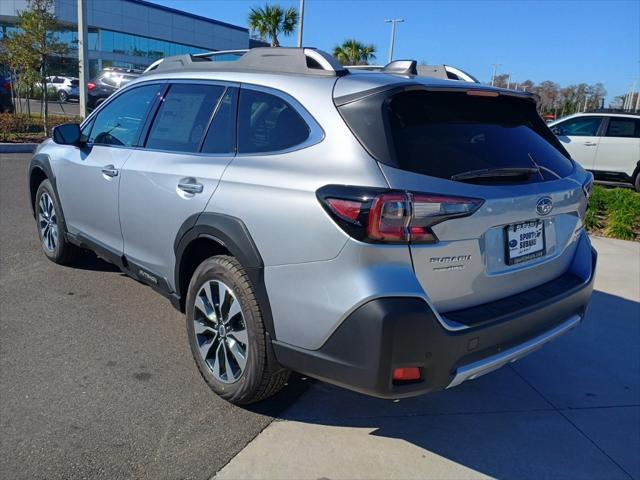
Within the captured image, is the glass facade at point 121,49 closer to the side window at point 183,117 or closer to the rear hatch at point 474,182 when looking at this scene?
the side window at point 183,117

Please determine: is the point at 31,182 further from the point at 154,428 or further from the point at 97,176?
the point at 154,428

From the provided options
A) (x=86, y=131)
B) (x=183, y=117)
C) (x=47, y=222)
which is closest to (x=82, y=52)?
(x=47, y=222)

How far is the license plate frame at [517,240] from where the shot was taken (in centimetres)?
266

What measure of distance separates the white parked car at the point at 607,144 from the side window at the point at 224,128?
37.2 ft

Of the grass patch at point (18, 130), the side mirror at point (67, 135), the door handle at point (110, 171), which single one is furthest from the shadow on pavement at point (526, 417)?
the grass patch at point (18, 130)

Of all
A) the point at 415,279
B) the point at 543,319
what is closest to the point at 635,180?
the point at 543,319

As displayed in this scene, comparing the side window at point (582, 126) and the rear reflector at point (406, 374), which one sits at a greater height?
the side window at point (582, 126)

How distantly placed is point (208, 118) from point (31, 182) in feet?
10.1

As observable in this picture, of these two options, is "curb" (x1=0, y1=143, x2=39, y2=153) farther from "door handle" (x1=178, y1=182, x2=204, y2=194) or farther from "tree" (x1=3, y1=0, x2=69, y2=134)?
"door handle" (x1=178, y1=182, x2=204, y2=194)

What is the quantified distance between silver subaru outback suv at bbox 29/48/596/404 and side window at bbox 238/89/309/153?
1 centimetres

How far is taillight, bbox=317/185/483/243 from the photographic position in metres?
2.31

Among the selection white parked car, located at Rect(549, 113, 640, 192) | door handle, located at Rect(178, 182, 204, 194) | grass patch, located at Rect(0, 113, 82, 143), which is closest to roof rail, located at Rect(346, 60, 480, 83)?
door handle, located at Rect(178, 182, 204, 194)

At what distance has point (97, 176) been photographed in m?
4.21

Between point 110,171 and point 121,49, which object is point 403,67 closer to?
point 110,171
